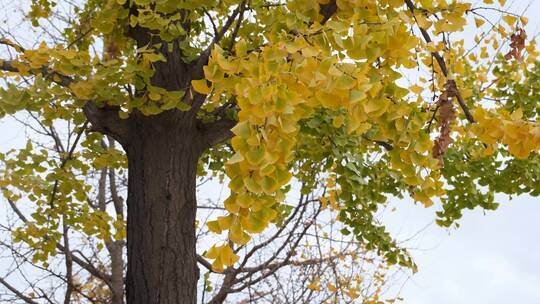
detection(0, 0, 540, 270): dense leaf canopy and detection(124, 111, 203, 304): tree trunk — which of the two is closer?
detection(0, 0, 540, 270): dense leaf canopy

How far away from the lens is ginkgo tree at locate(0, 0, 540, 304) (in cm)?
156

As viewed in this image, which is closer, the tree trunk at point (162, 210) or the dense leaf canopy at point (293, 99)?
the dense leaf canopy at point (293, 99)

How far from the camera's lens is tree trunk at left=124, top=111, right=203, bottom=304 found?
3.13 meters

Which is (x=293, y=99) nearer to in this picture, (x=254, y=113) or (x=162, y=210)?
(x=254, y=113)

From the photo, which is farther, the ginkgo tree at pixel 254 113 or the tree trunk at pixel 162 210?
the tree trunk at pixel 162 210

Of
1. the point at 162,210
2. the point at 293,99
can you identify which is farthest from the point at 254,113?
the point at 162,210

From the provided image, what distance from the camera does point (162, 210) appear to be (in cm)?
320

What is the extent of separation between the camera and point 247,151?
1.48m

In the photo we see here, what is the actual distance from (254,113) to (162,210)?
1.85 metres

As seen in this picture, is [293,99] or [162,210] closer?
[293,99]

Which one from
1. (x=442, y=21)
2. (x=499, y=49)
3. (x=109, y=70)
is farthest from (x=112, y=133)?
(x=499, y=49)

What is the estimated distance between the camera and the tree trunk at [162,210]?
Result: 3135mm

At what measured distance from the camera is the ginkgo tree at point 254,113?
1.56 metres

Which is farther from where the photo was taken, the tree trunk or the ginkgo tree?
the tree trunk
